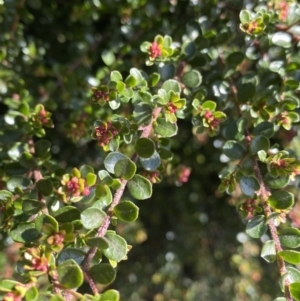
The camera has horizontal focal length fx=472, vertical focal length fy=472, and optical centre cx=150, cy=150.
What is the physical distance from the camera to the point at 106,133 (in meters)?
0.67

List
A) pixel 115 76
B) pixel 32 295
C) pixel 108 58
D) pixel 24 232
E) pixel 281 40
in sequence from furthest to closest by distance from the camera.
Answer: pixel 108 58
pixel 281 40
pixel 115 76
pixel 24 232
pixel 32 295

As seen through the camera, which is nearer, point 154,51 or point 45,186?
point 45,186

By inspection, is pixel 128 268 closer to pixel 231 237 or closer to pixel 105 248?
pixel 231 237

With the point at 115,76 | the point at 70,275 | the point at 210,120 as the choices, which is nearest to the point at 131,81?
the point at 115,76

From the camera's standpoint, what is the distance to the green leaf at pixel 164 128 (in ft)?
2.26

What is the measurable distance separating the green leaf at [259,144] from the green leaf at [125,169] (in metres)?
0.20

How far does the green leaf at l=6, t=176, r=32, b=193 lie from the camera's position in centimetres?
72

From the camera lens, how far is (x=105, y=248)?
21.9 inches

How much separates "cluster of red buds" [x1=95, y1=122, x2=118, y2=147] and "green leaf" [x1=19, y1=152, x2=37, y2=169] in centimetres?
15

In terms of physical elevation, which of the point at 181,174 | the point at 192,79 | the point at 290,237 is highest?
the point at 192,79

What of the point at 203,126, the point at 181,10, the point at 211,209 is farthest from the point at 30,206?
the point at 211,209

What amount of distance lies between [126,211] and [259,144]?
234 millimetres

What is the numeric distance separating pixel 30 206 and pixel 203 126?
31cm

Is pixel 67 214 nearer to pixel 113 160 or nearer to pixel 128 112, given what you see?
pixel 113 160
